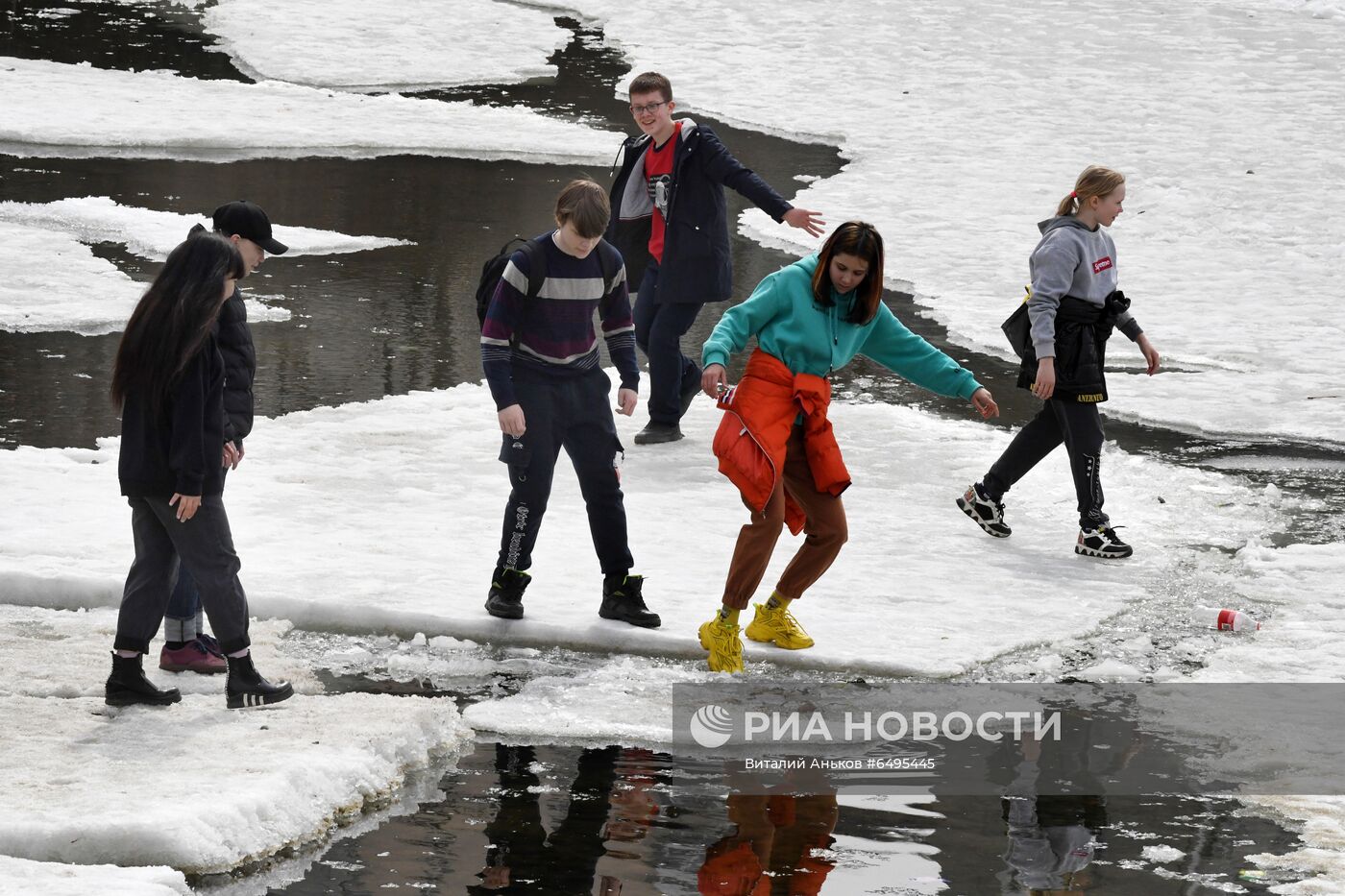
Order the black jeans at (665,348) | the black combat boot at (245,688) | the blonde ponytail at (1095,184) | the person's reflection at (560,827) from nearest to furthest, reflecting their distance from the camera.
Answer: the person's reflection at (560,827)
the black combat boot at (245,688)
the blonde ponytail at (1095,184)
the black jeans at (665,348)

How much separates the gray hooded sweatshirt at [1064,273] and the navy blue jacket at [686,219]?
176 centimetres

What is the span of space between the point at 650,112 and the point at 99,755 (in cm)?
454

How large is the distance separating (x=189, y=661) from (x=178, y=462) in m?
0.97

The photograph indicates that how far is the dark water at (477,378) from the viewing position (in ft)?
14.2

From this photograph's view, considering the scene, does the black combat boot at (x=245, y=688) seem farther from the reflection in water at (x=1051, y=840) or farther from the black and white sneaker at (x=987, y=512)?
the black and white sneaker at (x=987, y=512)

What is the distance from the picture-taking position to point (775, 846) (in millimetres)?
4457

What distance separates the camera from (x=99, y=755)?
467 centimetres

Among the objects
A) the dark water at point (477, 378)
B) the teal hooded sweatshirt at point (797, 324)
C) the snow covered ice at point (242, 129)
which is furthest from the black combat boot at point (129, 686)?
the snow covered ice at point (242, 129)

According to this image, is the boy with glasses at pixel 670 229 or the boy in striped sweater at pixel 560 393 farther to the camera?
the boy with glasses at pixel 670 229

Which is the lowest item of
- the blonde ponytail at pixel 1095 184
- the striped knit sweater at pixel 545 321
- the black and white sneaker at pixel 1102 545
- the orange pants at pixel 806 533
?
the black and white sneaker at pixel 1102 545

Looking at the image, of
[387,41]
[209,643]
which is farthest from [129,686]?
[387,41]

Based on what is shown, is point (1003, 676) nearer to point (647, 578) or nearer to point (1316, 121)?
point (647, 578)

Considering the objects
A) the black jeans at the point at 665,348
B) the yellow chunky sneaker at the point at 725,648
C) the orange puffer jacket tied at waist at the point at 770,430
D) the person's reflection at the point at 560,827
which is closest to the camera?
the person's reflection at the point at 560,827

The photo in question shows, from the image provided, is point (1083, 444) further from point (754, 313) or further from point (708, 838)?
point (708, 838)
